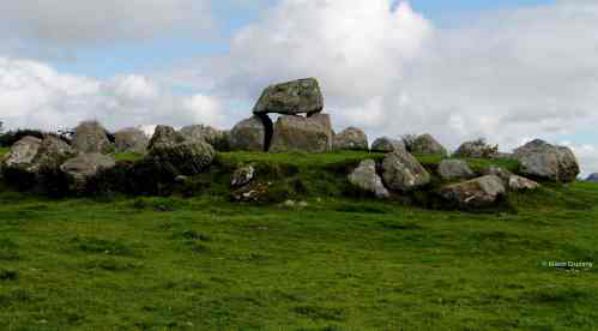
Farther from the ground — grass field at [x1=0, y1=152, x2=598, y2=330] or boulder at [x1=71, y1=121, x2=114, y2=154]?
boulder at [x1=71, y1=121, x2=114, y2=154]

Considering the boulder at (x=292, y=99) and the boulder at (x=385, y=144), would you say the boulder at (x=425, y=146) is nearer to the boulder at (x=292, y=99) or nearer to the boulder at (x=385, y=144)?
the boulder at (x=385, y=144)

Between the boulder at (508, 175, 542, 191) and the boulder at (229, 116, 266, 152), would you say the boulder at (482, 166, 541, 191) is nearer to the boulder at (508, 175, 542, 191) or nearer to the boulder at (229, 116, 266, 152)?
the boulder at (508, 175, 542, 191)

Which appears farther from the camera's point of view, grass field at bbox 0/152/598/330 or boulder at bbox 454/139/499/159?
boulder at bbox 454/139/499/159

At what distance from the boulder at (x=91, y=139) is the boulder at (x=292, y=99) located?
1080 cm

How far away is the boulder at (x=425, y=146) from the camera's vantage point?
54.8 metres

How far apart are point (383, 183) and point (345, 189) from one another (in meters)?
1.87

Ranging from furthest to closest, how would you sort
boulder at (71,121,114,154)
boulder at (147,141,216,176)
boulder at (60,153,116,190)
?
boulder at (71,121,114,154), boulder at (147,141,216,176), boulder at (60,153,116,190)

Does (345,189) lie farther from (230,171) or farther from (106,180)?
(106,180)

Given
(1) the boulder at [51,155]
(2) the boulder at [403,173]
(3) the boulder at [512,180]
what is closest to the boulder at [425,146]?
(3) the boulder at [512,180]

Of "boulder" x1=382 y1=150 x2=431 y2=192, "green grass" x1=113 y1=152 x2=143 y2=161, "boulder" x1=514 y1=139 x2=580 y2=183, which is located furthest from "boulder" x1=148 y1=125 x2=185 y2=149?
"boulder" x1=514 y1=139 x2=580 y2=183

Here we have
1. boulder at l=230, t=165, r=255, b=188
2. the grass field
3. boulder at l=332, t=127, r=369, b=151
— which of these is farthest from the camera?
boulder at l=332, t=127, r=369, b=151

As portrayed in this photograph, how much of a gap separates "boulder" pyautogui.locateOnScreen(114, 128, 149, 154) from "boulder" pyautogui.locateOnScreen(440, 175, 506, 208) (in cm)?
2284

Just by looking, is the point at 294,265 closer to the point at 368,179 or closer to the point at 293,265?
the point at 293,265

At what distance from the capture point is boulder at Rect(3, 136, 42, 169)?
4467cm
